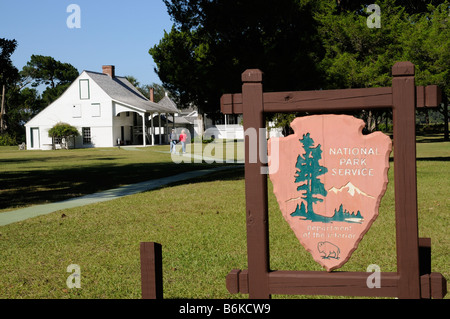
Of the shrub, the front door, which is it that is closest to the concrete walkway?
the front door

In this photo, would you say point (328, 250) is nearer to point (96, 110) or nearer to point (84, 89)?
point (96, 110)

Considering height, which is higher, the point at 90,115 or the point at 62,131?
the point at 90,115

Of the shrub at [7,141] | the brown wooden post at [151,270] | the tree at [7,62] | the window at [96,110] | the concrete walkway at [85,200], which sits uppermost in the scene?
the window at [96,110]

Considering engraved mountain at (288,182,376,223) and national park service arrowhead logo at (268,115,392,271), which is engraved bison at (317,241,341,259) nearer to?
national park service arrowhead logo at (268,115,392,271)

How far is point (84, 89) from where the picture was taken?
54.9m

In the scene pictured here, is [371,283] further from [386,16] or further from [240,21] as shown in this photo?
[386,16]

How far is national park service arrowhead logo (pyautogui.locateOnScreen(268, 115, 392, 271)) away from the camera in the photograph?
4.07m

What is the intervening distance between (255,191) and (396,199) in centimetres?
105

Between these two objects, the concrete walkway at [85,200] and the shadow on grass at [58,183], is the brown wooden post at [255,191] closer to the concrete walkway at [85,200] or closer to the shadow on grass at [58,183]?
the concrete walkway at [85,200]

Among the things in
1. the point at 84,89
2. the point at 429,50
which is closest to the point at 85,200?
the point at 429,50

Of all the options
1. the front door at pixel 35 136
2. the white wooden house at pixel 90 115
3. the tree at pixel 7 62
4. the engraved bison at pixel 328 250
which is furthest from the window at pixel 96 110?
the engraved bison at pixel 328 250

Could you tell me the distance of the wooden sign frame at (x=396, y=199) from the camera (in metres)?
3.88

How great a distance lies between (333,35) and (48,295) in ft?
64.6

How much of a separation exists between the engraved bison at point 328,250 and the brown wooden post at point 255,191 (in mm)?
432
